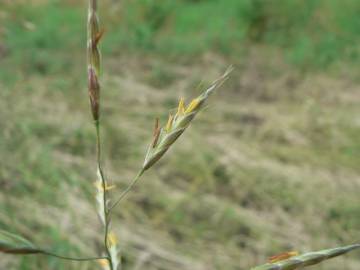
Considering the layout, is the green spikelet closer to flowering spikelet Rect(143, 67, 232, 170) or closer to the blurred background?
flowering spikelet Rect(143, 67, 232, 170)

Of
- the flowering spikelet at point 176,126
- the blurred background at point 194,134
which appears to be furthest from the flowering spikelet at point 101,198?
the blurred background at point 194,134

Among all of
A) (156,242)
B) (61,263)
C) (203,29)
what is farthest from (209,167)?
(203,29)

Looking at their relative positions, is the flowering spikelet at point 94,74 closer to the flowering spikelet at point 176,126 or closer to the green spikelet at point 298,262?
the flowering spikelet at point 176,126

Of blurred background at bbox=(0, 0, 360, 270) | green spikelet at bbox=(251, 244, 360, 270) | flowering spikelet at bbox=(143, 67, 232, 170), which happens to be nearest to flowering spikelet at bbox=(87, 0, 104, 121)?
flowering spikelet at bbox=(143, 67, 232, 170)

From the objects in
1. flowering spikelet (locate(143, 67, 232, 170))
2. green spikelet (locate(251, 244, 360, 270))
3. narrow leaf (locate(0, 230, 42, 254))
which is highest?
flowering spikelet (locate(143, 67, 232, 170))

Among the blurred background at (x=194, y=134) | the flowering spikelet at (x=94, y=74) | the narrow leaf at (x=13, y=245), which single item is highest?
the flowering spikelet at (x=94, y=74)
